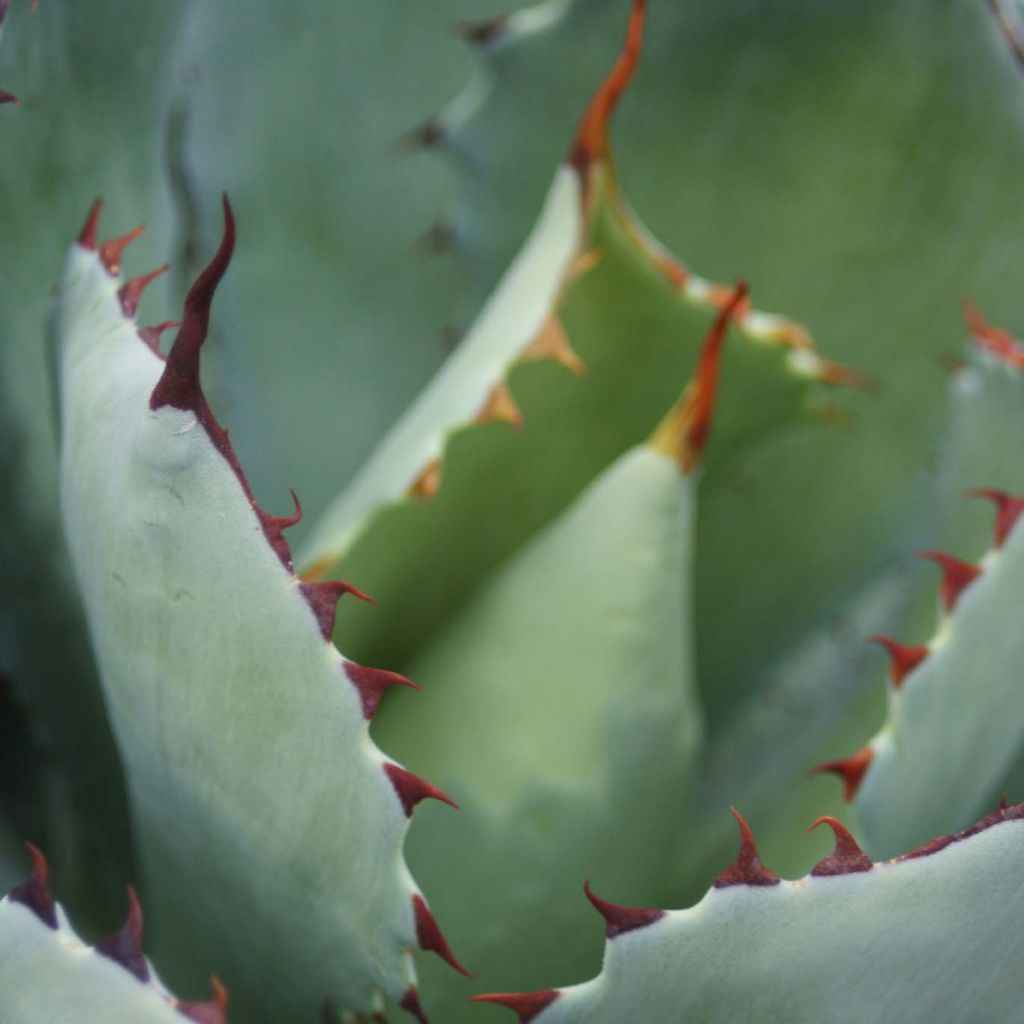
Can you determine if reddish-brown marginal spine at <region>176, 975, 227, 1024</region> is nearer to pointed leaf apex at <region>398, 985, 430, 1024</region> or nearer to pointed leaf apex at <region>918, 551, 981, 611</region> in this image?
pointed leaf apex at <region>398, 985, 430, 1024</region>

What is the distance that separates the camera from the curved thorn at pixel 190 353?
482 millimetres

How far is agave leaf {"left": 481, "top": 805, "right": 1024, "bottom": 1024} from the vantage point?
0.50 meters

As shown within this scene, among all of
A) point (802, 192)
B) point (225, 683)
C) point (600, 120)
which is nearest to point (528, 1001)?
point (225, 683)

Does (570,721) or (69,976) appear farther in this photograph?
(570,721)

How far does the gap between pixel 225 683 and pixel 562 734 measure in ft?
0.66

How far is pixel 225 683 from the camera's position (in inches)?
20.5

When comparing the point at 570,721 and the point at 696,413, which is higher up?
the point at 696,413

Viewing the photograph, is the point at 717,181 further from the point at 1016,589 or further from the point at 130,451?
the point at 130,451

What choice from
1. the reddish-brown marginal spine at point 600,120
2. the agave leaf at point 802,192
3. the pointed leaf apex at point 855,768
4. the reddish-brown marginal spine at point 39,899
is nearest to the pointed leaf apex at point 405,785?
the reddish-brown marginal spine at point 39,899

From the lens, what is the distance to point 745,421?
0.83 meters

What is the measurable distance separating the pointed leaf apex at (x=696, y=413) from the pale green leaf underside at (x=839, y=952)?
24 cm

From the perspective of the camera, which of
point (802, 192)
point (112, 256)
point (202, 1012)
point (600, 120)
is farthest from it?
point (802, 192)

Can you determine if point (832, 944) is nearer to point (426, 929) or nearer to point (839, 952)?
point (839, 952)

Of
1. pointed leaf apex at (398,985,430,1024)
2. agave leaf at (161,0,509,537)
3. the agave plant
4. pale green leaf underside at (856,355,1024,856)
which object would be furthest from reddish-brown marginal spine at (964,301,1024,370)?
pointed leaf apex at (398,985,430,1024)
